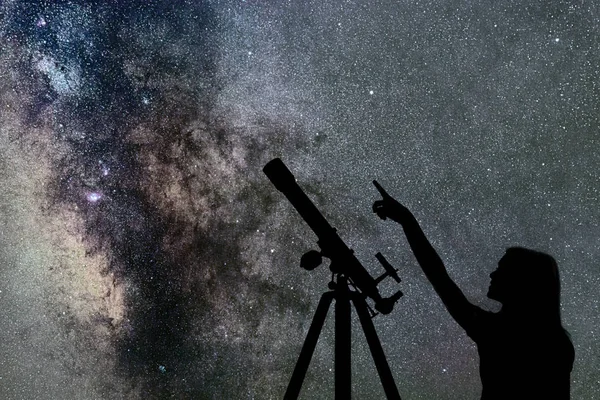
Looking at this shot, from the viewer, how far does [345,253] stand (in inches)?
133

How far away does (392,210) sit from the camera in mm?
2703

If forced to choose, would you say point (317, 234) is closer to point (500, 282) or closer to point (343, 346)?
point (343, 346)

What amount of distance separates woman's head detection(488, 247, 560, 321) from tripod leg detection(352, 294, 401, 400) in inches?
38.1

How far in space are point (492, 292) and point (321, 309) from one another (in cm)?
108

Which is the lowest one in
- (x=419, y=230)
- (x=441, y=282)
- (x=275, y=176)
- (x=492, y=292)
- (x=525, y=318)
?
(x=525, y=318)

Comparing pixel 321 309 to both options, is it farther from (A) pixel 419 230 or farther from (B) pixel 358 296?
(A) pixel 419 230

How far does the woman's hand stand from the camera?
2658 mm

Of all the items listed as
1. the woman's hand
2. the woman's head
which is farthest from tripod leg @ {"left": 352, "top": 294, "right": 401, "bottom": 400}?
the woman's head

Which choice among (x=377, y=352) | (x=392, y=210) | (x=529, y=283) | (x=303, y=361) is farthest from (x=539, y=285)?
(x=303, y=361)

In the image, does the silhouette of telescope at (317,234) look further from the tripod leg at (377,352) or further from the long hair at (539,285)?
the long hair at (539,285)

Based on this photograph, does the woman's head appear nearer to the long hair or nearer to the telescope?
the long hair

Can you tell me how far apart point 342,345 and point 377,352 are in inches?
10.4

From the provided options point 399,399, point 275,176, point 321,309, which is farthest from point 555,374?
point 275,176

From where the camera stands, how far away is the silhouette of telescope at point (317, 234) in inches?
127
